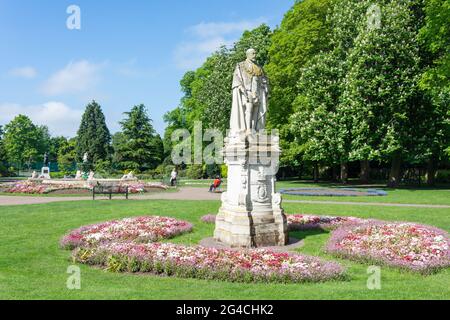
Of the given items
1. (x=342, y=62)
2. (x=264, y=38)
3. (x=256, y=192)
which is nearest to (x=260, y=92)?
(x=256, y=192)

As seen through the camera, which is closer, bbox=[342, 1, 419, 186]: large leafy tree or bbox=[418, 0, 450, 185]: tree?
bbox=[418, 0, 450, 185]: tree

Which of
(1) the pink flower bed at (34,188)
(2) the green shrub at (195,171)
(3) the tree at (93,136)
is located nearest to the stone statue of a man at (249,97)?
(1) the pink flower bed at (34,188)

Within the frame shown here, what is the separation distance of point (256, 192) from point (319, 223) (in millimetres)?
4207

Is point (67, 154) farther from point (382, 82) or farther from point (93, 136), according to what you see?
point (382, 82)

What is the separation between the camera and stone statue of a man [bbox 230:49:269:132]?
11461 millimetres

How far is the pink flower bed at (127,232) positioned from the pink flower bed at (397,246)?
5.09 m

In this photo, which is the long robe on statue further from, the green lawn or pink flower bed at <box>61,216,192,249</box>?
pink flower bed at <box>61,216,192,249</box>

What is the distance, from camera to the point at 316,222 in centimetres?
1466

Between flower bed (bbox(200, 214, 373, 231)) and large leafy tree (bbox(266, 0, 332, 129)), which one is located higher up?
large leafy tree (bbox(266, 0, 332, 129))

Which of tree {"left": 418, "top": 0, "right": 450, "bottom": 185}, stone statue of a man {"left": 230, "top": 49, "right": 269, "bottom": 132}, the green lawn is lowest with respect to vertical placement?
the green lawn

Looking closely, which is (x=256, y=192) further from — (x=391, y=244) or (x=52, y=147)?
(x=52, y=147)

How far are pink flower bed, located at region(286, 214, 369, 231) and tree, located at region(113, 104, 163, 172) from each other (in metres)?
45.1

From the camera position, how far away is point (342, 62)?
3050 centimetres

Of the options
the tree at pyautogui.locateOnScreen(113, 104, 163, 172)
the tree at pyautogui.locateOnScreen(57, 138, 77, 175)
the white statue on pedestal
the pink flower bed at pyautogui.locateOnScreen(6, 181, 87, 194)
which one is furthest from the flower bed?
the tree at pyautogui.locateOnScreen(57, 138, 77, 175)
